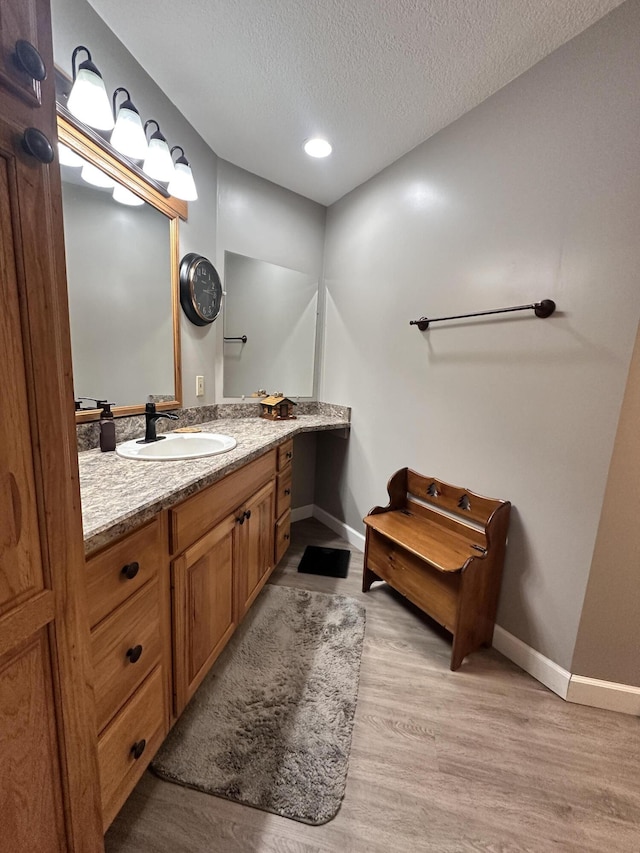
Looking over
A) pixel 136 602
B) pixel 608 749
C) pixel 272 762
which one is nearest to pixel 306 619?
pixel 272 762

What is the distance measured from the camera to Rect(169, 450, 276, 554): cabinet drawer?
1.02 metres

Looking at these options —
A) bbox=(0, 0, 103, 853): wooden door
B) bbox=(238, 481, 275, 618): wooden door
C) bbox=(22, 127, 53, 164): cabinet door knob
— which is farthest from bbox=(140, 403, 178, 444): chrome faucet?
bbox=(22, 127, 53, 164): cabinet door knob

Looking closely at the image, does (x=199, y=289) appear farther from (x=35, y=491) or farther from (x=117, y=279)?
(x=35, y=491)

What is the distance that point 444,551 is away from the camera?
154cm

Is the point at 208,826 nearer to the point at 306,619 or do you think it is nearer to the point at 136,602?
the point at 136,602

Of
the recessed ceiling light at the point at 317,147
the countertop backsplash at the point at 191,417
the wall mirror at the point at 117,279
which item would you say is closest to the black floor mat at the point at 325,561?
the countertop backsplash at the point at 191,417

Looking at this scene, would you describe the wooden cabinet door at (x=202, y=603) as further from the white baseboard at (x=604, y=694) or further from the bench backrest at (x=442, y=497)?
the white baseboard at (x=604, y=694)

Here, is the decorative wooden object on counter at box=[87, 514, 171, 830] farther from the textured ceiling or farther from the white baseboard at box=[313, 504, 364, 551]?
the textured ceiling

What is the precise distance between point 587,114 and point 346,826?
2394 millimetres

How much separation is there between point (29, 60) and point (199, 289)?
4.81 ft

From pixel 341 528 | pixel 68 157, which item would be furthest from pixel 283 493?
pixel 68 157

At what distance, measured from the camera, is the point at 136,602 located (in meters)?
0.88

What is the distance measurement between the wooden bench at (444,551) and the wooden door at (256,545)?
Answer: 1.83 ft

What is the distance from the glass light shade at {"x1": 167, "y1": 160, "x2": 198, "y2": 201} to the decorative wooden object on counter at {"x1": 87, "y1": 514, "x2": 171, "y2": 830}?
1547 millimetres
